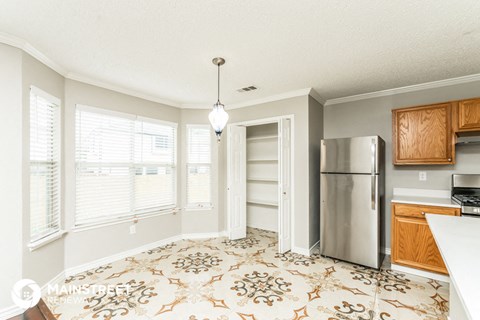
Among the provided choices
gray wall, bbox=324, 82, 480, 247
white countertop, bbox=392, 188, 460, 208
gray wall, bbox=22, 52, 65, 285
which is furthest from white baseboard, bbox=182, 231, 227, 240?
white countertop, bbox=392, 188, 460, 208

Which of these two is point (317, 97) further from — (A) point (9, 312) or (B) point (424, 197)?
(A) point (9, 312)

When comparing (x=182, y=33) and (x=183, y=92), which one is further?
(x=183, y=92)

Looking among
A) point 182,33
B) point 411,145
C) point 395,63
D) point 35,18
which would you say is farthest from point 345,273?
point 35,18

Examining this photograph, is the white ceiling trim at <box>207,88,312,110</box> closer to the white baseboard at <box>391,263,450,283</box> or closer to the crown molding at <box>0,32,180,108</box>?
the crown molding at <box>0,32,180,108</box>

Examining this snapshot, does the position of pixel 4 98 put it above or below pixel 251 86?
below

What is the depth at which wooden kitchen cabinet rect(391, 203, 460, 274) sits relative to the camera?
104 inches

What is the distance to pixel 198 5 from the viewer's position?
1651mm

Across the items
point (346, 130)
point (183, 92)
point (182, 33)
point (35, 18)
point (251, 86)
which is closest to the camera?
point (35, 18)

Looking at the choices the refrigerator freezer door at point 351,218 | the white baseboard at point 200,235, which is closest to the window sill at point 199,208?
the white baseboard at point 200,235

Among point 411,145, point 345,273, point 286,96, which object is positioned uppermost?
point 286,96

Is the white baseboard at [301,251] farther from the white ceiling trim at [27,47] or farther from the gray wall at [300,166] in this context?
the white ceiling trim at [27,47]

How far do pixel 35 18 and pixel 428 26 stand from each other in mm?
3247

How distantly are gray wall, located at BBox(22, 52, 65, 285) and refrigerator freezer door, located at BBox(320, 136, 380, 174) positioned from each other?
139 inches

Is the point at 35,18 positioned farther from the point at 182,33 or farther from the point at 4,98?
the point at 182,33
